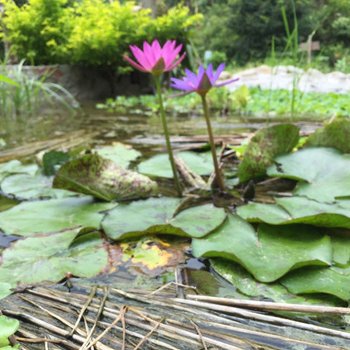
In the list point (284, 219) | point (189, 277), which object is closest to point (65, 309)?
point (189, 277)

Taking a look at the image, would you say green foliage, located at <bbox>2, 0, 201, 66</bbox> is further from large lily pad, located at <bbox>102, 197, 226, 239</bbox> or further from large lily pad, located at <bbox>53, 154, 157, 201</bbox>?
large lily pad, located at <bbox>102, 197, 226, 239</bbox>

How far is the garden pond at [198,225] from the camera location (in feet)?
1.88

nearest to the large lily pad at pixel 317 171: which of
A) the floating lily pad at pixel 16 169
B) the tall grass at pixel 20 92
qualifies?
the floating lily pad at pixel 16 169

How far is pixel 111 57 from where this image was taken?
523 centimetres

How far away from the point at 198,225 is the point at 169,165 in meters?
0.43

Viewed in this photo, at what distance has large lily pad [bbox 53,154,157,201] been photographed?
848 mm

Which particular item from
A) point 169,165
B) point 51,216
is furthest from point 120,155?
point 51,216

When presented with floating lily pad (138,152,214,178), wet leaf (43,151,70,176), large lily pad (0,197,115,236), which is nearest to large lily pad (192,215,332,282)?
large lily pad (0,197,115,236)

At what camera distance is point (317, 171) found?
2.83 ft

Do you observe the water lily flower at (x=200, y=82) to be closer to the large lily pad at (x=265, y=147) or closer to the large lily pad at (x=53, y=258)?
the large lily pad at (x=265, y=147)

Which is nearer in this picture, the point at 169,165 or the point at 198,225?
the point at 198,225

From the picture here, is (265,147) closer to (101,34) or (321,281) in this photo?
(321,281)

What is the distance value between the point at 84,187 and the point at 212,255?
0.37m

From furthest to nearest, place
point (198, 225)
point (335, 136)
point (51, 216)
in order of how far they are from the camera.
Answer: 1. point (335, 136)
2. point (51, 216)
3. point (198, 225)
